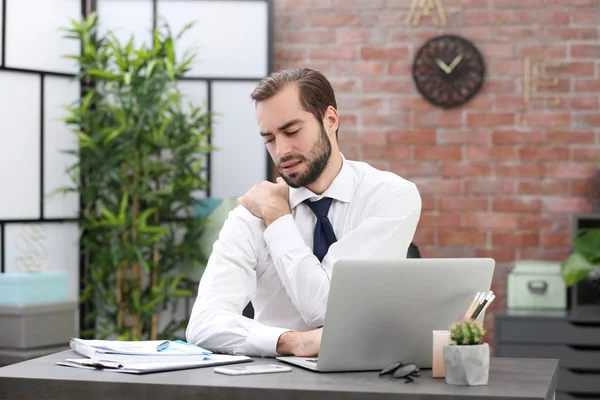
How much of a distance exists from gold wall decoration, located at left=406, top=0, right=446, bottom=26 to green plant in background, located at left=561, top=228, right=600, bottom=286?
1.32 meters

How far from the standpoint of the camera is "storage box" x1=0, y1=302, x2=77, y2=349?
12.7 feet

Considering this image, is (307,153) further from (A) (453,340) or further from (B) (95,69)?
(B) (95,69)

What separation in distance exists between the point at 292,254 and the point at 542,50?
2889mm

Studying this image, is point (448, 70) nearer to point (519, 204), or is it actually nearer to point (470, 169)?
point (470, 169)

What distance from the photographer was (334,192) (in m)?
2.36

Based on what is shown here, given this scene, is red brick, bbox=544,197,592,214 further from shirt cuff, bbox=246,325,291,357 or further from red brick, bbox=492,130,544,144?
shirt cuff, bbox=246,325,291,357

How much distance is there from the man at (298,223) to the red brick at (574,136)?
8.04ft

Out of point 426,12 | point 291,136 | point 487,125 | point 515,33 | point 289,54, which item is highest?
point 426,12

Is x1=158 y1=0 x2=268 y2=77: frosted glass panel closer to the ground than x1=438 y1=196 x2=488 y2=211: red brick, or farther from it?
farther from it

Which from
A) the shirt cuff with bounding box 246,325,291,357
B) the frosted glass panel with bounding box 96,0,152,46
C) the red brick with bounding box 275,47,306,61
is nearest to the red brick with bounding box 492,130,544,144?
the red brick with bounding box 275,47,306,61

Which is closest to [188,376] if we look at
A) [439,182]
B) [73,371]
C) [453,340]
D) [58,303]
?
[73,371]

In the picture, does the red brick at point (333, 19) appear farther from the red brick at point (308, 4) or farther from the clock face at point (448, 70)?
the clock face at point (448, 70)

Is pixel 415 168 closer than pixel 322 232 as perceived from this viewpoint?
No

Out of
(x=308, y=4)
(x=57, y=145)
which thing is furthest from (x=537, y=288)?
(x=57, y=145)
